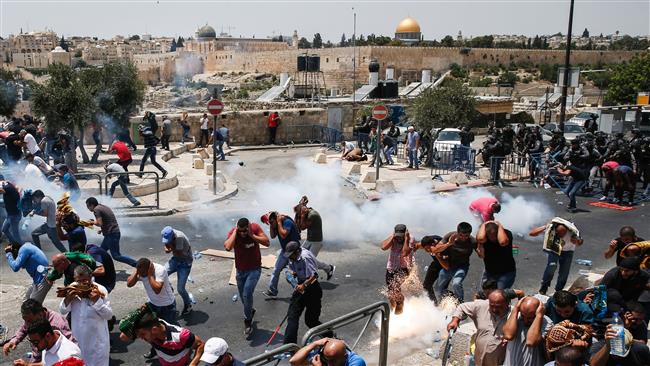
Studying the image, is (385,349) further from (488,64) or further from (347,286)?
(488,64)

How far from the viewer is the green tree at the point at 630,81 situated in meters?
41.6

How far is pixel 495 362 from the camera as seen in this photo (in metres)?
5.35

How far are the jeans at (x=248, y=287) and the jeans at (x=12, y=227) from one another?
4.66m

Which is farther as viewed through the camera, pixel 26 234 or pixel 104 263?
pixel 26 234

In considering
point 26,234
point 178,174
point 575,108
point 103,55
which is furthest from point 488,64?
point 103,55

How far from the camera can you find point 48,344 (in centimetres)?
466

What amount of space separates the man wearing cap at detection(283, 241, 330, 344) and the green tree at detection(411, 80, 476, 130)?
14.2 m

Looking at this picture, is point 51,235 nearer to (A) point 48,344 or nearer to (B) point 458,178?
(A) point 48,344

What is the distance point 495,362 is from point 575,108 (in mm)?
40528

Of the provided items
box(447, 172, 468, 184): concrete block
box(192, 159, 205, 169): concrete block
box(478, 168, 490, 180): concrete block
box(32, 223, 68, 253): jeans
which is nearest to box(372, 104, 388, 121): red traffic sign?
box(447, 172, 468, 184): concrete block

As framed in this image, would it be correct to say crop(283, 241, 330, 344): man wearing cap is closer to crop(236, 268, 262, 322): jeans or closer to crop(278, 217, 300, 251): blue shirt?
crop(236, 268, 262, 322): jeans

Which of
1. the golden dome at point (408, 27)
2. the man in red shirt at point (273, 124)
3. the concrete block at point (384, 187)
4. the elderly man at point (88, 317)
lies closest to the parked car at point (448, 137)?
the concrete block at point (384, 187)

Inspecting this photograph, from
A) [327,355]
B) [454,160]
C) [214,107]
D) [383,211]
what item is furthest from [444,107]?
[327,355]

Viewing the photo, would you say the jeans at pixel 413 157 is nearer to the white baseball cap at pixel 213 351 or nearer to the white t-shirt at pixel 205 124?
the white t-shirt at pixel 205 124
